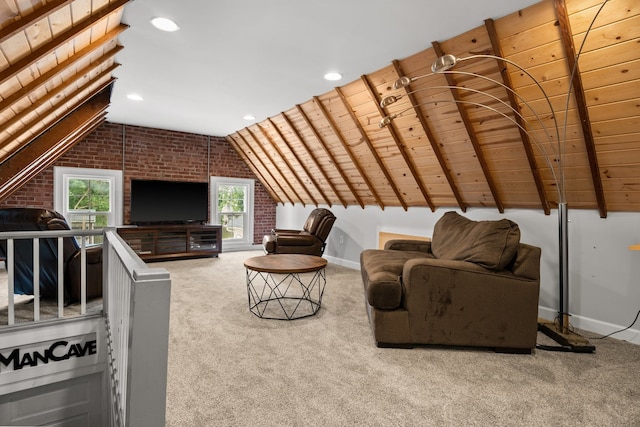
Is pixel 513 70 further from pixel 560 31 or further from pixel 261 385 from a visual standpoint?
pixel 261 385

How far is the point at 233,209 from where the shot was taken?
7.24 meters

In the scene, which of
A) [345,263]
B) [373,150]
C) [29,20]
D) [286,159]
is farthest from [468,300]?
[286,159]

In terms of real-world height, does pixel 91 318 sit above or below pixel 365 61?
below

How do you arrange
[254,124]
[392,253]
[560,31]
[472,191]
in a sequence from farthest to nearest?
[254,124] < [472,191] < [392,253] < [560,31]

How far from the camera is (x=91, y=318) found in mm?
2758

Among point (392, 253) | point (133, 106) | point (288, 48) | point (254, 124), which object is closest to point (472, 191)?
point (392, 253)

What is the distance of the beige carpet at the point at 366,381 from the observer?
1.76 m

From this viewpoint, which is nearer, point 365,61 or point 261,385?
point 261,385

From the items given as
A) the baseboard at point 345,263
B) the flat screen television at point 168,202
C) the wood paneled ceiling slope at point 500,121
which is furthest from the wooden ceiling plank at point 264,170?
the baseboard at point 345,263

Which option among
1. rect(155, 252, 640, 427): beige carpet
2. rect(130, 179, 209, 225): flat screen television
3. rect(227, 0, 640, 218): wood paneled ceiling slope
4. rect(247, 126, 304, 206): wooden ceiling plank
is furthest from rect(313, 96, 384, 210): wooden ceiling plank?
rect(130, 179, 209, 225): flat screen television

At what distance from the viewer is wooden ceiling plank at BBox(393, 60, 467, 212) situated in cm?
323

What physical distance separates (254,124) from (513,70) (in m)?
3.93

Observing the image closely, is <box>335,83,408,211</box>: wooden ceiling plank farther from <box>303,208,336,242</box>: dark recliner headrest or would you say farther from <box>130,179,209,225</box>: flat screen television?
<box>130,179,209,225</box>: flat screen television

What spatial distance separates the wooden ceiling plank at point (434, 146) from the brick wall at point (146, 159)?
4.47 m
